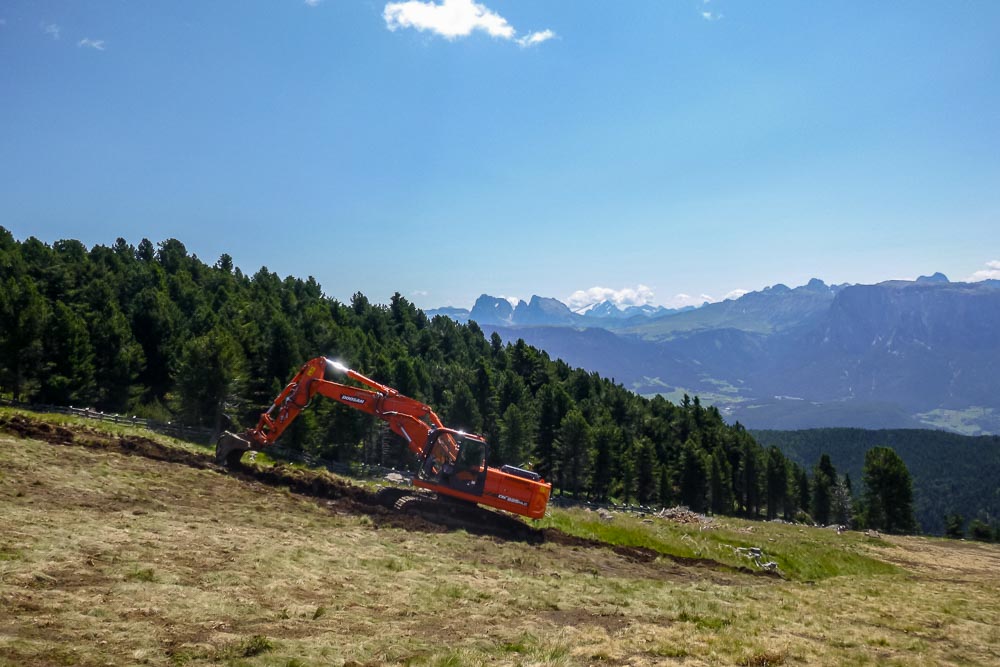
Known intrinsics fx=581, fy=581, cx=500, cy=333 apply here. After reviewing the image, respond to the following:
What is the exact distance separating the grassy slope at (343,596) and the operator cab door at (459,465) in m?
2.97

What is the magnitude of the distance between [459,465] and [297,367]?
3458cm

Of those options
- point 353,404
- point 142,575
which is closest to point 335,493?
Result: point 353,404

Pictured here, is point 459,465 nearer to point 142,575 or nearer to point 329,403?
point 142,575

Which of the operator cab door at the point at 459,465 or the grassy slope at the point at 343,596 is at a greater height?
the operator cab door at the point at 459,465

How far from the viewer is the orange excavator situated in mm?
26594

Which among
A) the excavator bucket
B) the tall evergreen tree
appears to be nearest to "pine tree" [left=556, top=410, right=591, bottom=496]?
the tall evergreen tree

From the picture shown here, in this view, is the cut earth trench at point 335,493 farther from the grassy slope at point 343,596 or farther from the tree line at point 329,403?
the tree line at point 329,403

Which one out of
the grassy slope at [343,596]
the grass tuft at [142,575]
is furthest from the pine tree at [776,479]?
the grass tuft at [142,575]

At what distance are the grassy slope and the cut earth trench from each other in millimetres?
1230

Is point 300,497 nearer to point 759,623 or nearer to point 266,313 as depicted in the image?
point 759,623

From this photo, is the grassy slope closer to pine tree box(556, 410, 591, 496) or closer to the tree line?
the tree line

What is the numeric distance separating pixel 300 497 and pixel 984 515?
202234mm

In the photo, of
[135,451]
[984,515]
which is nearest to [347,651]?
[135,451]

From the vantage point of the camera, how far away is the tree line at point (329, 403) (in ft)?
163
